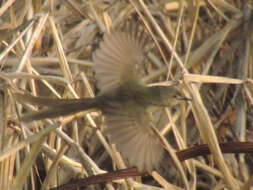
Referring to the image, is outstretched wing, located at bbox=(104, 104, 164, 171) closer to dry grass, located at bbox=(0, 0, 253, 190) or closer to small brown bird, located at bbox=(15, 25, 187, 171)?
small brown bird, located at bbox=(15, 25, 187, 171)

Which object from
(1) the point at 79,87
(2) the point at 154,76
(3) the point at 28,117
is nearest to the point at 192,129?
(2) the point at 154,76

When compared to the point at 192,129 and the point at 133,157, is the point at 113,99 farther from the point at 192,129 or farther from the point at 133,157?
the point at 192,129

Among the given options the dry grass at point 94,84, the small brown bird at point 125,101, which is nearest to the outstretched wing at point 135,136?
the small brown bird at point 125,101

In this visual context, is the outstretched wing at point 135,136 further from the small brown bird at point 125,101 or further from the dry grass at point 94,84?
the dry grass at point 94,84

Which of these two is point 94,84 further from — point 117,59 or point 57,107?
point 57,107

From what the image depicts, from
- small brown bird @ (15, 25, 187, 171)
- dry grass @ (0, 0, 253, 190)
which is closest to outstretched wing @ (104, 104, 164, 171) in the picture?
small brown bird @ (15, 25, 187, 171)
